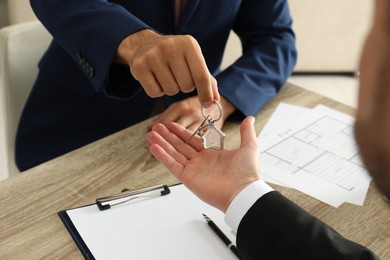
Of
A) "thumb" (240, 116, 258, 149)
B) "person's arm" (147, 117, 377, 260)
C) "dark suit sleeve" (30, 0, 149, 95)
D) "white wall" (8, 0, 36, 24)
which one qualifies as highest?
"dark suit sleeve" (30, 0, 149, 95)

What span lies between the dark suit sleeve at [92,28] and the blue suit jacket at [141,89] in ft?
0.33

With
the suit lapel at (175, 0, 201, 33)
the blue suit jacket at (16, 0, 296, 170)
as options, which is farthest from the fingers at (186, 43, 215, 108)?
the suit lapel at (175, 0, 201, 33)

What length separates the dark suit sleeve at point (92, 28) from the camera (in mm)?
1170

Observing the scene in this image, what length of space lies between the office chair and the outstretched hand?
600 mm

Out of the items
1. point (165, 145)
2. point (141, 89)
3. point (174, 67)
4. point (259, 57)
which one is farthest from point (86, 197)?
point (259, 57)

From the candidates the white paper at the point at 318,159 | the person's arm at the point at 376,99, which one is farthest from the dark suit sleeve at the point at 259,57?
the person's arm at the point at 376,99

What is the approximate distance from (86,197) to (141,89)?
1.43ft

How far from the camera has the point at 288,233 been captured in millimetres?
929

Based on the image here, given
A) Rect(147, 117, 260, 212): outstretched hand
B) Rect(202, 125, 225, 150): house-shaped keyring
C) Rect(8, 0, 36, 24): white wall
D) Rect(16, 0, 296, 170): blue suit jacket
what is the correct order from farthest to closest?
Rect(8, 0, 36, 24): white wall < Rect(16, 0, 296, 170): blue suit jacket < Rect(202, 125, 225, 150): house-shaped keyring < Rect(147, 117, 260, 212): outstretched hand

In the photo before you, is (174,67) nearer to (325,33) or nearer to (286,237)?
(286,237)

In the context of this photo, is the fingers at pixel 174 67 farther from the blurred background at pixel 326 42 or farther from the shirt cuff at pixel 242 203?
the blurred background at pixel 326 42

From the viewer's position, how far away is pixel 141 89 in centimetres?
146

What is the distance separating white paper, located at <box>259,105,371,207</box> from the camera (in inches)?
45.9

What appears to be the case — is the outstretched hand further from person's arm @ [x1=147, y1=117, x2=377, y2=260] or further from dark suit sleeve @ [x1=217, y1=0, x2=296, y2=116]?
dark suit sleeve @ [x1=217, y1=0, x2=296, y2=116]
